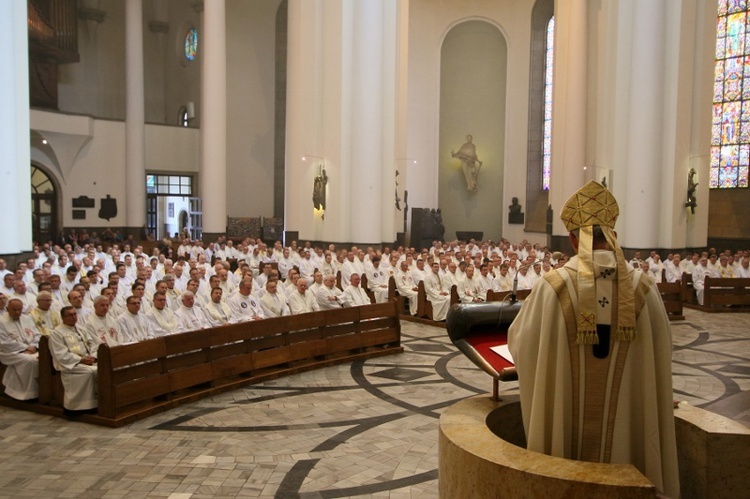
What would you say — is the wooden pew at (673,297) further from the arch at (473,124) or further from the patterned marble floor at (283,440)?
the arch at (473,124)

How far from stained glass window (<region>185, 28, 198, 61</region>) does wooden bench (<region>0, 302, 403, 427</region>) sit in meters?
24.9

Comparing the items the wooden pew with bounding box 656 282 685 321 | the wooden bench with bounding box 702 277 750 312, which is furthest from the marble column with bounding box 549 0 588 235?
the wooden pew with bounding box 656 282 685 321

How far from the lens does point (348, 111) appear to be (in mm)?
21328

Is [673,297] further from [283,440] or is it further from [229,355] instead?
[283,440]

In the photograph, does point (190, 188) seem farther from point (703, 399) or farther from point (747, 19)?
point (703, 399)

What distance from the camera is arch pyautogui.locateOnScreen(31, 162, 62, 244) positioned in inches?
1097

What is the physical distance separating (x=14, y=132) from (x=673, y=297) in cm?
1499

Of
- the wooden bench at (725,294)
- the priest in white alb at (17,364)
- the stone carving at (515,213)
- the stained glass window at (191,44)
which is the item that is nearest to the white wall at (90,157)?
the stained glass window at (191,44)

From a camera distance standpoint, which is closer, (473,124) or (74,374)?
(74,374)

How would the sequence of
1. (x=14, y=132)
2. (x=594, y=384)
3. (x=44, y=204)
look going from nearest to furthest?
(x=594, y=384), (x=14, y=132), (x=44, y=204)

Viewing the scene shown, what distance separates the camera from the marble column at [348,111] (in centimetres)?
2109

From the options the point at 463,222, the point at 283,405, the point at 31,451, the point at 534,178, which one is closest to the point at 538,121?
the point at 534,178

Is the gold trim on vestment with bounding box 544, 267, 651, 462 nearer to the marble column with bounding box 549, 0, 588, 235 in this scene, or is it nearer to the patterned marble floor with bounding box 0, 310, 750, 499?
the patterned marble floor with bounding box 0, 310, 750, 499

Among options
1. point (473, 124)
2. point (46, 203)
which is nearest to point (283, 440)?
point (46, 203)
